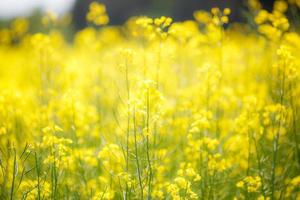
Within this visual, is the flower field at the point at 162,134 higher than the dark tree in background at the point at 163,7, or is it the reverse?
the dark tree in background at the point at 163,7

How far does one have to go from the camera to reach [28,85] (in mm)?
7562

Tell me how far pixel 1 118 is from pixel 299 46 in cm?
334

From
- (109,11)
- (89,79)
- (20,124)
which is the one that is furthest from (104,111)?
(109,11)

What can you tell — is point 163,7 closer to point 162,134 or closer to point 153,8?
point 153,8

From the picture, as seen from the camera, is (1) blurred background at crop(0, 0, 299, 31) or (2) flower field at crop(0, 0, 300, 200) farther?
(1) blurred background at crop(0, 0, 299, 31)

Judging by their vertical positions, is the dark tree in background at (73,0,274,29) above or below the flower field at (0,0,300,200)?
above

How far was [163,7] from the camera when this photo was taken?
1195cm

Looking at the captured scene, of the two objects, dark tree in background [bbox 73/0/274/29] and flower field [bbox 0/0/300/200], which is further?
dark tree in background [bbox 73/0/274/29]

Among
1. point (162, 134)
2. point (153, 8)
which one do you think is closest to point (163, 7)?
point (153, 8)

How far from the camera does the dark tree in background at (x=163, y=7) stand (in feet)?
33.1

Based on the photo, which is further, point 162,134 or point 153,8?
point 153,8

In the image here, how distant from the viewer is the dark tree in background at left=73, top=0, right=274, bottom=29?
10.1 meters

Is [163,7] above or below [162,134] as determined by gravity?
above

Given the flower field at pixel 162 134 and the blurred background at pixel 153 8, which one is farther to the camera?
the blurred background at pixel 153 8
